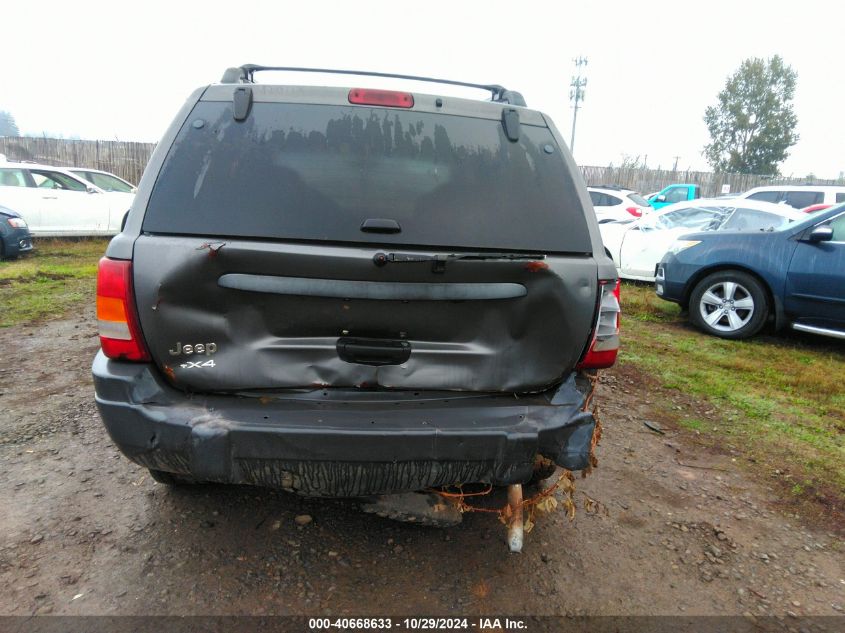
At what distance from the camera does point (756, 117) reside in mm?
44531

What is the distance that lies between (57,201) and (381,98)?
458 inches

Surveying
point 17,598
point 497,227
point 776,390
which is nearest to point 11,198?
point 17,598

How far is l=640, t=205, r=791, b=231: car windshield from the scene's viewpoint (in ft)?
27.5

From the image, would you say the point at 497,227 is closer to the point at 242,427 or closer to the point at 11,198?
the point at 242,427

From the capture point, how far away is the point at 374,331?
A: 220cm

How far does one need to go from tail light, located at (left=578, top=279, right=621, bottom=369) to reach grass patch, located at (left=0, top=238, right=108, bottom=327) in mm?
6258

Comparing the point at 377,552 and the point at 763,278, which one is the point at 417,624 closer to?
the point at 377,552

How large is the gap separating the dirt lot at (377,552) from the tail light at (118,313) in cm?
96

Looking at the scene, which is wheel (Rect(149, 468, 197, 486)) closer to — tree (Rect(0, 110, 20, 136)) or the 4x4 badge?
the 4x4 badge

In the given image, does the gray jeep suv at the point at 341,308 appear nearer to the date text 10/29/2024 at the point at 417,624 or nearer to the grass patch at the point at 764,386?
the date text 10/29/2024 at the point at 417,624

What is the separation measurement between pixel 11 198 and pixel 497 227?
1204cm

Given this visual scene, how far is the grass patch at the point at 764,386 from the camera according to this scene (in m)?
3.66

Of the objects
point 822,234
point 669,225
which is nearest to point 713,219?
point 669,225

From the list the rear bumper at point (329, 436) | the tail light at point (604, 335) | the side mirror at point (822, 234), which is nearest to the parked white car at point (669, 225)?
the side mirror at point (822, 234)
